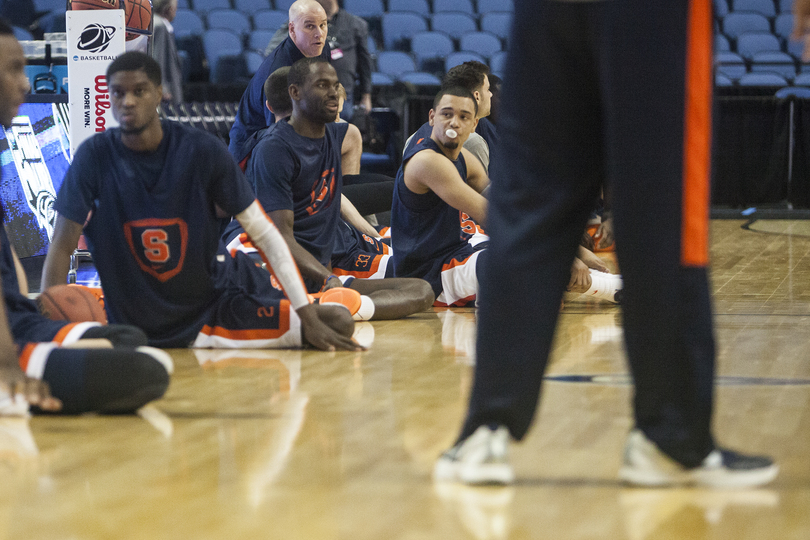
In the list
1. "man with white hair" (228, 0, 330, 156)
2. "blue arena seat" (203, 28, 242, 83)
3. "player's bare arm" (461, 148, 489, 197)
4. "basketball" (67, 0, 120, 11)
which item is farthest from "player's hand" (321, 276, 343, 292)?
"blue arena seat" (203, 28, 242, 83)

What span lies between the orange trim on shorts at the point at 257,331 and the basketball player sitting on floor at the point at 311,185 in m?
0.71

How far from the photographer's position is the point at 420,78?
387 inches

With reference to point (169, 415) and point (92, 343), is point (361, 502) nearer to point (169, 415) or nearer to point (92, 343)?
point (169, 415)

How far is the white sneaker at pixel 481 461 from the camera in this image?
1.83 meters

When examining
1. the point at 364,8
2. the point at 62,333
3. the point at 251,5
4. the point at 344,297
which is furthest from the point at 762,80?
the point at 62,333

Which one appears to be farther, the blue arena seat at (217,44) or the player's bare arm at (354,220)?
the blue arena seat at (217,44)

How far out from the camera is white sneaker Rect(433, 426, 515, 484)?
6.00ft

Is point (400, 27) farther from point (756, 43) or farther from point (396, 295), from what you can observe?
point (396, 295)

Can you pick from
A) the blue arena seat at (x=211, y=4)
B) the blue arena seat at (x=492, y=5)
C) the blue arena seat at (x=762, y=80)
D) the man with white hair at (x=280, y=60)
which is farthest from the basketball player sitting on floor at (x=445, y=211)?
the blue arena seat at (x=492, y=5)

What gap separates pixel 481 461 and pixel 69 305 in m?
1.76

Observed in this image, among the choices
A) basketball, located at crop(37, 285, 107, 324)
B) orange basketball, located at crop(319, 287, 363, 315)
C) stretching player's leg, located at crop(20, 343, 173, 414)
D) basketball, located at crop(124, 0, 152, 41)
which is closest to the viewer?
stretching player's leg, located at crop(20, 343, 173, 414)

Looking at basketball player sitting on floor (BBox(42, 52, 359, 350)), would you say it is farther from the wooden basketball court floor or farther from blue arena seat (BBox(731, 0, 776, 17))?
blue arena seat (BBox(731, 0, 776, 17))

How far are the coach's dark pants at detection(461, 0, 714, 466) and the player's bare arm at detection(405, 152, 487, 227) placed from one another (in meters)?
2.62

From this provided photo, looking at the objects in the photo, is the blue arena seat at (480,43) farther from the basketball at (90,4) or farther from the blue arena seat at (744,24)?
the basketball at (90,4)
